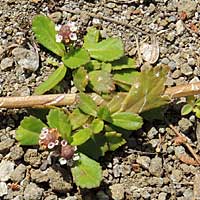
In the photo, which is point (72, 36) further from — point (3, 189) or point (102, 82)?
point (3, 189)

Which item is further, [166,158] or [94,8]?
[94,8]

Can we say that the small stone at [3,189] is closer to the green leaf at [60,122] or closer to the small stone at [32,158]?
the small stone at [32,158]

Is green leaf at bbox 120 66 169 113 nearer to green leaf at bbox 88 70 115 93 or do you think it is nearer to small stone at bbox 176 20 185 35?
green leaf at bbox 88 70 115 93

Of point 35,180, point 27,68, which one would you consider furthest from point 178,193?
point 27,68

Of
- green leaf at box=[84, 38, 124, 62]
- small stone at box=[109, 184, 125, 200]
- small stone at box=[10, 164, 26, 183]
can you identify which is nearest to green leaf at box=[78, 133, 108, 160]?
small stone at box=[109, 184, 125, 200]

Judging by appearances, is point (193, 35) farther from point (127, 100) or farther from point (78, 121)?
point (78, 121)

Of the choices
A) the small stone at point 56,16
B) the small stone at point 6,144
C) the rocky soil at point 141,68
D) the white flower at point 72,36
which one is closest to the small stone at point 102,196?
the rocky soil at point 141,68
